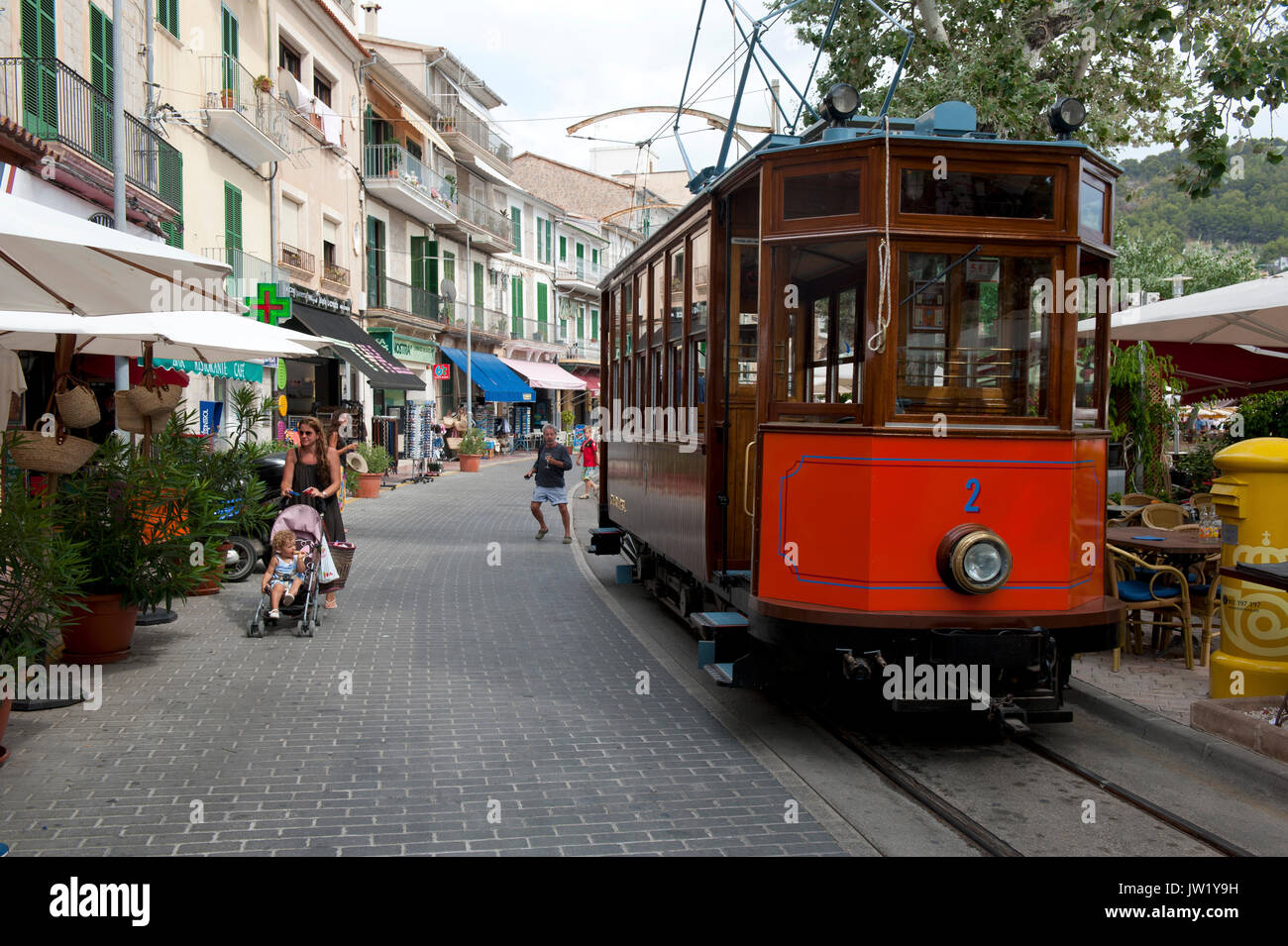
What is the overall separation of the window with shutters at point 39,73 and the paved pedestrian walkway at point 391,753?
655cm

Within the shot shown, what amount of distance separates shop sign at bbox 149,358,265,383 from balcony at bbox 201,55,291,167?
12.9 ft

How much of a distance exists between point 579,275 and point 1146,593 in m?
47.5

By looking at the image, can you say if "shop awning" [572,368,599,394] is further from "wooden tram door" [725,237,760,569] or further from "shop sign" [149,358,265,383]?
"wooden tram door" [725,237,760,569]

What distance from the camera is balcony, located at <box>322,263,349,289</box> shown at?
1040 inches

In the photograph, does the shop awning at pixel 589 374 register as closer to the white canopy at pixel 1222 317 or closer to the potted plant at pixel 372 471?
the potted plant at pixel 372 471

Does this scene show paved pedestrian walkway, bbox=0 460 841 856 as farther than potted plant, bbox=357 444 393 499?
No

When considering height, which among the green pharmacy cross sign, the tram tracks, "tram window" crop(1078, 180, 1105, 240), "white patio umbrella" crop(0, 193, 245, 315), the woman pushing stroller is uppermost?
the green pharmacy cross sign

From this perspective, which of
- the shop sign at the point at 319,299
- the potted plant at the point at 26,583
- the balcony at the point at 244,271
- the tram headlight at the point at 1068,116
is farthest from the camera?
the shop sign at the point at 319,299

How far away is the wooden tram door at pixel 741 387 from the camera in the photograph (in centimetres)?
687

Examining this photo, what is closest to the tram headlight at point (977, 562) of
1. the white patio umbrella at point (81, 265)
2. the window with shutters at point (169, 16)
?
the white patio umbrella at point (81, 265)

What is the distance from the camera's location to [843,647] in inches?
219

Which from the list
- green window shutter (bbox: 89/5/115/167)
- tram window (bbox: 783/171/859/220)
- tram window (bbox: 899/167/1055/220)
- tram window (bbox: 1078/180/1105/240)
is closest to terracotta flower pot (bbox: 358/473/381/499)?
green window shutter (bbox: 89/5/115/167)

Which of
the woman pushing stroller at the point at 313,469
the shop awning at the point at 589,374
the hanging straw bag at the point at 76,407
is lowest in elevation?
the woman pushing stroller at the point at 313,469
